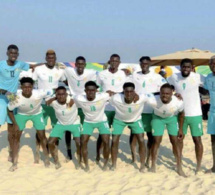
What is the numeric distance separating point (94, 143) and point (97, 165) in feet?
6.91

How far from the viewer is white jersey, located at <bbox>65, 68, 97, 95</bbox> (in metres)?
6.67

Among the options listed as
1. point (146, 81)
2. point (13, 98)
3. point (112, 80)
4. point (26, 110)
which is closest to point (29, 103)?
point (26, 110)

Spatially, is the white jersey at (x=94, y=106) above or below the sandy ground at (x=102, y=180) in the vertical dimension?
above

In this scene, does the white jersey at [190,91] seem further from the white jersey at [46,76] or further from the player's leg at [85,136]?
the white jersey at [46,76]

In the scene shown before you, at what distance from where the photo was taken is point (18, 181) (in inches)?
209

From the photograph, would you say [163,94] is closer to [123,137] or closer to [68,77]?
[68,77]

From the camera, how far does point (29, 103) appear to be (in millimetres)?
6117

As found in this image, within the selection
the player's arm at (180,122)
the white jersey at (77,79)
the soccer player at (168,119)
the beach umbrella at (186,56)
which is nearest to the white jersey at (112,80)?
the white jersey at (77,79)

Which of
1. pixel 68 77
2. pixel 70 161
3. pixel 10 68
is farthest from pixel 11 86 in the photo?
pixel 70 161

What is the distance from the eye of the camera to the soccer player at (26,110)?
6.04 metres

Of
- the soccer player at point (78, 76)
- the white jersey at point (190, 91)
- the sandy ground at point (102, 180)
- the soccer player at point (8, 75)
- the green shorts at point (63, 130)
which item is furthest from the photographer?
the soccer player at point (78, 76)

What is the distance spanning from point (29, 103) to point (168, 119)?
9.27 ft

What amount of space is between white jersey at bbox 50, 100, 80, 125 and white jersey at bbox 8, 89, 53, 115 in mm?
323

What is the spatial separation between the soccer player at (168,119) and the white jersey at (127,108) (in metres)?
0.19
